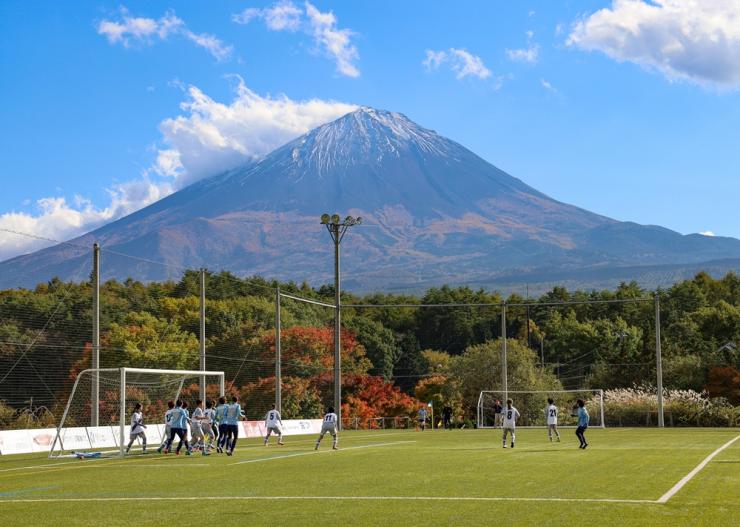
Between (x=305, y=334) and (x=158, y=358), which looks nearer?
(x=158, y=358)

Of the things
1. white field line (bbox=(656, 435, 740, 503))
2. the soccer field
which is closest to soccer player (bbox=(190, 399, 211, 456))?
the soccer field

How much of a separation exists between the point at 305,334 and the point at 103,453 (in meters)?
44.9

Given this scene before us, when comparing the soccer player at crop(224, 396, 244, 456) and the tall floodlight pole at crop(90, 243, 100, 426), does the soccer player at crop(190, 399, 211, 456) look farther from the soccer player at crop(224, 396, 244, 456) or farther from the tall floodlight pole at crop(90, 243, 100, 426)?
the tall floodlight pole at crop(90, 243, 100, 426)

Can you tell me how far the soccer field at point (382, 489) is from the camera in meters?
14.7

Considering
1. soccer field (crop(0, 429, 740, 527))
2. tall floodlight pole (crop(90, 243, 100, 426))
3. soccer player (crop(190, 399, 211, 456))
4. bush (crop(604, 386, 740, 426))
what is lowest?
bush (crop(604, 386, 740, 426))

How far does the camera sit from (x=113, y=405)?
4991cm

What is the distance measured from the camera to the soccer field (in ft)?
48.1

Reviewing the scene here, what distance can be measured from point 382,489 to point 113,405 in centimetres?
3358

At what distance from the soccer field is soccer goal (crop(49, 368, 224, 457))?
613cm

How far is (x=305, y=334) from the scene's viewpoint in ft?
254

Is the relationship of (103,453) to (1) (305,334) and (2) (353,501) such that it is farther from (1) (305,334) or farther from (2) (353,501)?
(1) (305,334)

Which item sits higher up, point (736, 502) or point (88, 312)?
point (88, 312)

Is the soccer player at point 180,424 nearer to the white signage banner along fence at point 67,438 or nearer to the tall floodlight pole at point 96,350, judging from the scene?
the white signage banner along fence at point 67,438

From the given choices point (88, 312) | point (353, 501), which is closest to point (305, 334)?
point (88, 312)
